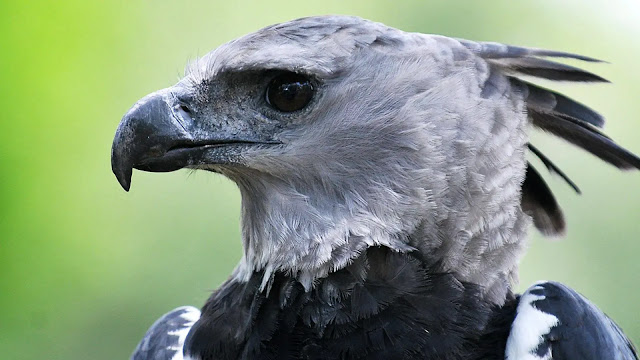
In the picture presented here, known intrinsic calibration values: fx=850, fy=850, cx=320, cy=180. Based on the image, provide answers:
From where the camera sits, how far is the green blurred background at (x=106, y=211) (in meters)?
3.95

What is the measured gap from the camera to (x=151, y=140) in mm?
2135

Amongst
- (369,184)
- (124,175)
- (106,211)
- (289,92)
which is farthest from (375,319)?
(106,211)

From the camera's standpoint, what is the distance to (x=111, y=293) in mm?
4164

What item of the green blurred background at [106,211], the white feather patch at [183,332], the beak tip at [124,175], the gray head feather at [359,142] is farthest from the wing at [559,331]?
the green blurred background at [106,211]

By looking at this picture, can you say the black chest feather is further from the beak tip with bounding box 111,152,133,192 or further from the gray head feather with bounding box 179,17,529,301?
the beak tip with bounding box 111,152,133,192

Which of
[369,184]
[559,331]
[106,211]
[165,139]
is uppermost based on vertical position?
[165,139]

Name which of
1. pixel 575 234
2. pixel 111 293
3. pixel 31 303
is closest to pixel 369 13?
pixel 575 234

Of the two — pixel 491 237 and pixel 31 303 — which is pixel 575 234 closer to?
pixel 491 237

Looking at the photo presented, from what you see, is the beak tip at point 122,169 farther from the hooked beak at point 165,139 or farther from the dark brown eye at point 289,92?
the dark brown eye at point 289,92

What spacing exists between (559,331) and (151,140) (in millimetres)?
1103

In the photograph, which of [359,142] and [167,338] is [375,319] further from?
[167,338]

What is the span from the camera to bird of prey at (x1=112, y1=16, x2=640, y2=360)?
6.70 ft

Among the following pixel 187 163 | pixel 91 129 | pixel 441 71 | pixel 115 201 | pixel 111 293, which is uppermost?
pixel 441 71

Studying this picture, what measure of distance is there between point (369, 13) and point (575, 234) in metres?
1.63
